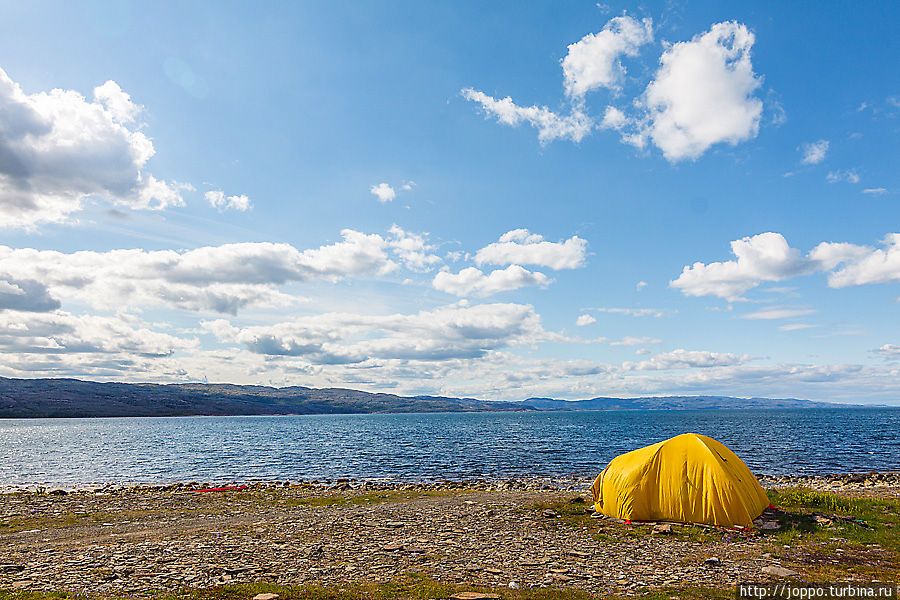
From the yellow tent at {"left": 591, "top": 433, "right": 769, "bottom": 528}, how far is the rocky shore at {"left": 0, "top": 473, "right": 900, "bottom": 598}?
78 cm

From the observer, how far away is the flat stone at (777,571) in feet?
47.1

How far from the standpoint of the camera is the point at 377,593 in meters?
13.1

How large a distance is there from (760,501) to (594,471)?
83.6 ft

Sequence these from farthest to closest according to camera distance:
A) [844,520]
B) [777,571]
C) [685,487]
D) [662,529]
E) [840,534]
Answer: [844,520] < [685,487] < [662,529] < [840,534] < [777,571]

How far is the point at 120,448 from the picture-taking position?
3356 inches

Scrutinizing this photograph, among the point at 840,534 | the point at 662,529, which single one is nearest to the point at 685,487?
the point at 662,529

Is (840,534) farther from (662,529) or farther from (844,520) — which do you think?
(662,529)

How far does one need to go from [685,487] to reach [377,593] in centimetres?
1380

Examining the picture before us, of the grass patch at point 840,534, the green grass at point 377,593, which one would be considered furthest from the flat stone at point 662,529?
the green grass at point 377,593

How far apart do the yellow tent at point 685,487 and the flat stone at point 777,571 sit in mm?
4957

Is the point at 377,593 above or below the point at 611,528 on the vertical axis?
above

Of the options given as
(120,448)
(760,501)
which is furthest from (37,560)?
(120,448)

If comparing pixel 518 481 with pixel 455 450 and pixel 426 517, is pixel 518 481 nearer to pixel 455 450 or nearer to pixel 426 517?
pixel 426 517

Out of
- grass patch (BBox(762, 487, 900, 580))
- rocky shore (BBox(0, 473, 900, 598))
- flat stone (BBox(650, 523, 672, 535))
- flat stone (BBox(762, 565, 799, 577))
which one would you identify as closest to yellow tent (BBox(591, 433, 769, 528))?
flat stone (BBox(650, 523, 672, 535))
